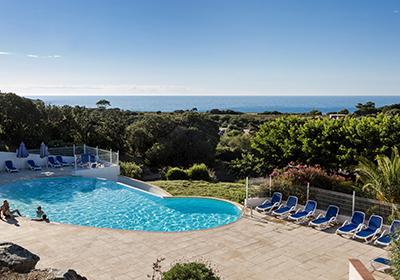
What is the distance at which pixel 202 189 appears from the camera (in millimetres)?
18609

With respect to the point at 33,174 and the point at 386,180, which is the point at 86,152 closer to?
the point at 33,174

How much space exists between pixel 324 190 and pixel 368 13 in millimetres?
11229

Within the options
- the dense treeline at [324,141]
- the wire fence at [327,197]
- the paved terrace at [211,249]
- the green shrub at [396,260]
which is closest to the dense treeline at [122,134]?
the dense treeline at [324,141]

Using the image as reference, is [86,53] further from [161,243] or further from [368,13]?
[161,243]

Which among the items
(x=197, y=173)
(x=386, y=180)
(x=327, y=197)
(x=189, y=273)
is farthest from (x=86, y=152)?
(x=189, y=273)

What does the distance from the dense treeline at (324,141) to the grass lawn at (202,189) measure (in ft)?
5.42

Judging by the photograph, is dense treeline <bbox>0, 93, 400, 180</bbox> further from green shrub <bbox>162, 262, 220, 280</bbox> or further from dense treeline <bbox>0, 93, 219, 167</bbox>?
green shrub <bbox>162, 262, 220, 280</bbox>

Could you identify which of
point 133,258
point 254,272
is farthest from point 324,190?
point 133,258

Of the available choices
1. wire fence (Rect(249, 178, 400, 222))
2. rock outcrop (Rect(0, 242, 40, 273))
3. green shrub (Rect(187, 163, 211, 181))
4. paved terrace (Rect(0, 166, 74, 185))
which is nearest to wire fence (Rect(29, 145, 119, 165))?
paved terrace (Rect(0, 166, 74, 185))

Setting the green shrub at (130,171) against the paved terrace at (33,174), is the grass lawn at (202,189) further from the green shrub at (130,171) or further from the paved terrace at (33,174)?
the paved terrace at (33,174)

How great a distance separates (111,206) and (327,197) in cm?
946

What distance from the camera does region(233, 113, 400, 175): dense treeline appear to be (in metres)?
15.8

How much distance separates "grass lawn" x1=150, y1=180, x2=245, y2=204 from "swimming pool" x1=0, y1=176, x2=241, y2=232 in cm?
84

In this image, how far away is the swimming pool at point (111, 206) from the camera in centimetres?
1435
